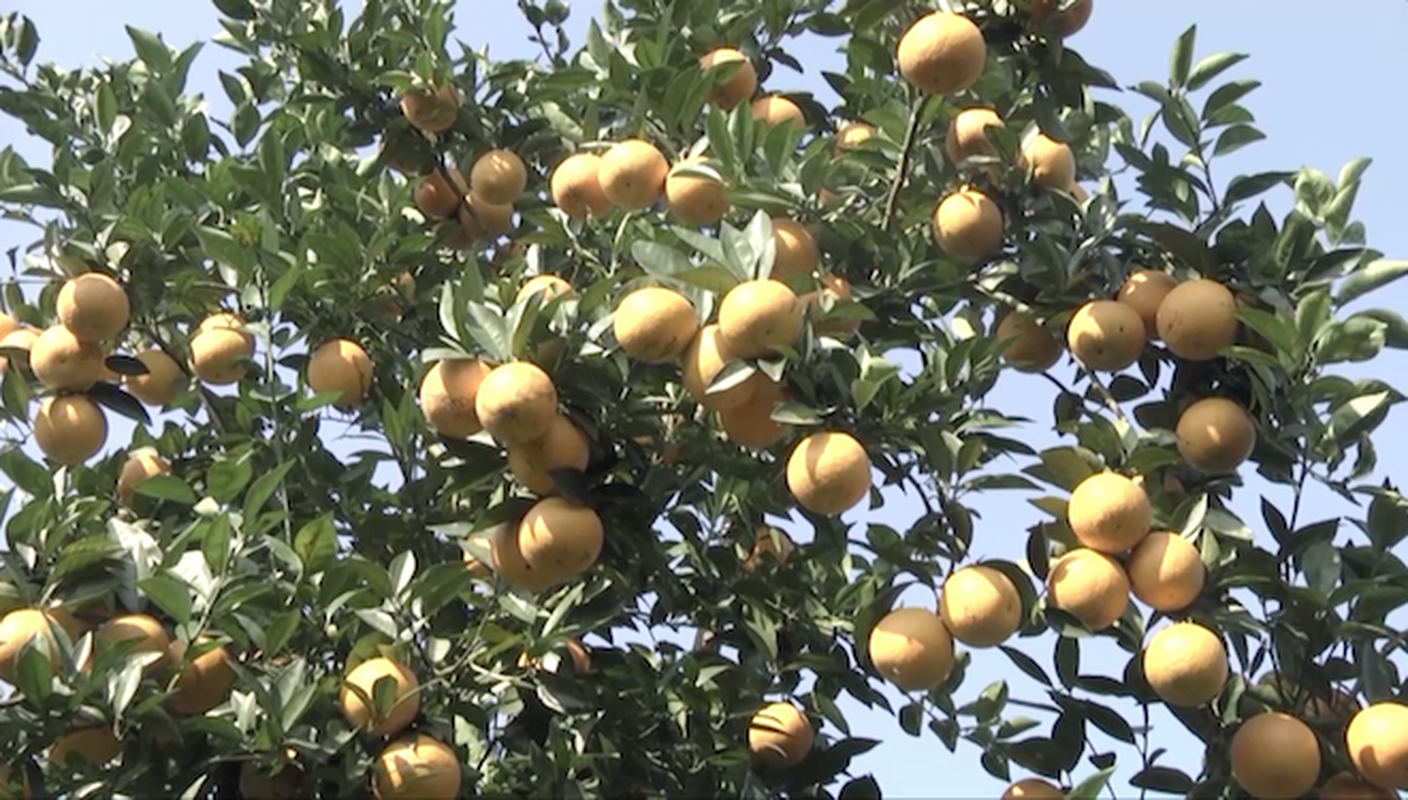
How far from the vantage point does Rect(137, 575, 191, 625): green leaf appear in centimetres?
274

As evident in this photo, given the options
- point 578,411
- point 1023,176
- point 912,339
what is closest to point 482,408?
point 578,411

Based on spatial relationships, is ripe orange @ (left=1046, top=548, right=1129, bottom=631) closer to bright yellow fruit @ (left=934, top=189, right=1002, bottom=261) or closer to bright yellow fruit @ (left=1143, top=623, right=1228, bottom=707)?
bright yellow fruit @ (left=1143, top=623, right=1228, bottom=707)

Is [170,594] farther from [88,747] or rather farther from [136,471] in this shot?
[136,471]

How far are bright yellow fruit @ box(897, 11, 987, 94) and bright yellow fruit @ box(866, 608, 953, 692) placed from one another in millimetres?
956

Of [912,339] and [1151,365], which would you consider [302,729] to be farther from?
[1151,365]

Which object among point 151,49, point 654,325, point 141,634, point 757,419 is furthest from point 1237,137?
point 151,49

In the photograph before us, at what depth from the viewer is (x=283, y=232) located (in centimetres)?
381

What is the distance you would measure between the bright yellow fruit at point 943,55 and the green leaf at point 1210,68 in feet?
1.92

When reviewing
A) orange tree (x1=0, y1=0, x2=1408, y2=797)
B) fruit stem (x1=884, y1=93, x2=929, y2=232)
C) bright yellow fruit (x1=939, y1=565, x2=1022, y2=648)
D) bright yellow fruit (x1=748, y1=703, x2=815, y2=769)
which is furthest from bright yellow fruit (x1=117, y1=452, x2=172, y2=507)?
bright yellow fruit (x1=939, y1=565, x2=1022, y2=648)

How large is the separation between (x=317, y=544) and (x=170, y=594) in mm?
283

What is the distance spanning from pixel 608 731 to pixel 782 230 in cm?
99

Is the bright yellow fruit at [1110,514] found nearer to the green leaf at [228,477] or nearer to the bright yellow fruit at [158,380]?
the green leaf at [228,477]

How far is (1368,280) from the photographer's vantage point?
3260 millimetres

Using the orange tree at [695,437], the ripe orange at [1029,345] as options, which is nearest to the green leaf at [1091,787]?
the orange tree at [695,437]
